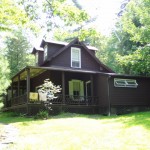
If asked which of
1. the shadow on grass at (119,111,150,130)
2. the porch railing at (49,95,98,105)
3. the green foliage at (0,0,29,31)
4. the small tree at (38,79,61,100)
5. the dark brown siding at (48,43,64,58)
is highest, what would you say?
the dark brown siding at (48,43,64,58)

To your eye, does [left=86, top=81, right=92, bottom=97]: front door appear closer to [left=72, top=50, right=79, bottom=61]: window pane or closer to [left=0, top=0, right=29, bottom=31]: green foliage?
[left=72, top=50, right=79, bottom=61]: window pane

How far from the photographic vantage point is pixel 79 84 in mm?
24641

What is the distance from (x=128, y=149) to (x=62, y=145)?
1921 millimetres

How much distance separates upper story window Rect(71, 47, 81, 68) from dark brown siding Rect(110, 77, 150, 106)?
4.28 metres

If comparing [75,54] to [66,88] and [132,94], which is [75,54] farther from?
[132,94]

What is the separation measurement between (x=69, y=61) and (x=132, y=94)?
641 cm

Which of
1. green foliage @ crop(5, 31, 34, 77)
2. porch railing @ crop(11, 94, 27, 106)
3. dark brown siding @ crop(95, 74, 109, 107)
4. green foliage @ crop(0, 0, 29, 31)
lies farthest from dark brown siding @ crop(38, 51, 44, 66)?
green foliage @ crop(0, 0, 29, 31)

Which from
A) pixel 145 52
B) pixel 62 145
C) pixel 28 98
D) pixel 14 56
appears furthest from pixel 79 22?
pixel 14 56

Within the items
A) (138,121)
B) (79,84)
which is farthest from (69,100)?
(138,121)

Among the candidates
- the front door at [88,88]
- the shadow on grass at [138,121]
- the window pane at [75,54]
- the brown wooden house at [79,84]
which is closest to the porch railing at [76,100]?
the brown wooden house at [79,84]

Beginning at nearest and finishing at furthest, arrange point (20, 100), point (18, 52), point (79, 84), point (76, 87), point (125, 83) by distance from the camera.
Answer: point (20, 100)
point (125, 83)
point (76, 87)
point (79, 84)
point (18, 52)

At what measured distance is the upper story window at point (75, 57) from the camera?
24234 mm

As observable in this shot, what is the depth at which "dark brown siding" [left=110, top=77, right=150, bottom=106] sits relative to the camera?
2138cm

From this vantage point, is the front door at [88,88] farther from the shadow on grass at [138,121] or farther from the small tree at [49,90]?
the shadow on grass at [138,121]
